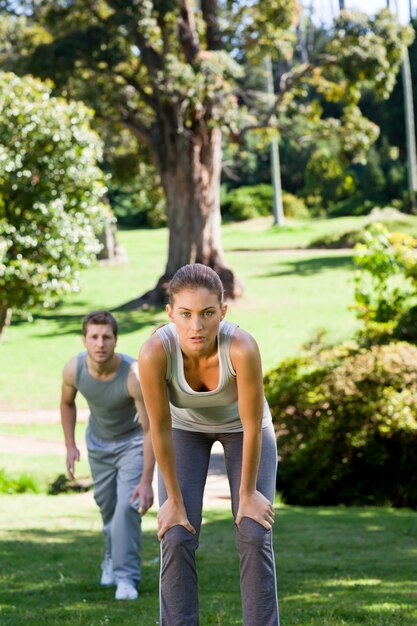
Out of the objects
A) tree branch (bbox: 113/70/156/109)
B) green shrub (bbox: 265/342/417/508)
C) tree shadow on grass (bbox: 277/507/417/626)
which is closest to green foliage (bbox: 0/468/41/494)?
green shrub (bbox: 265/342/417/508)

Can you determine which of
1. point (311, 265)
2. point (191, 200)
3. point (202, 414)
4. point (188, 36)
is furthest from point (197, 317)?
point (311, 265)

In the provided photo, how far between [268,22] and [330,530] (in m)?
20.8

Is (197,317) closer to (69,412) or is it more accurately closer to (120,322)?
(69,412)

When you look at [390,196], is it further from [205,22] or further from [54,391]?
[54,391]

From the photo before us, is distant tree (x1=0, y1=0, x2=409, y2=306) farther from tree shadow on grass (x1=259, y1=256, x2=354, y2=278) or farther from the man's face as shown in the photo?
the man's face

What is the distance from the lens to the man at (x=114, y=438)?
21.1 ft

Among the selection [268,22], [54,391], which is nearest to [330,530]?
[54,391]

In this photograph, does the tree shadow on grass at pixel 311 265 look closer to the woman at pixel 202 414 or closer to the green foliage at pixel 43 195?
the green foliage at pixel 43 195

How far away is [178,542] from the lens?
4066 millimetres

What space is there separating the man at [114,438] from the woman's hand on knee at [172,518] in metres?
2.17

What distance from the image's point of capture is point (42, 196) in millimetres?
19734

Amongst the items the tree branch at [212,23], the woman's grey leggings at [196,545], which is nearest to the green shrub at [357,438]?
the woman's grey leggings at [196,545]

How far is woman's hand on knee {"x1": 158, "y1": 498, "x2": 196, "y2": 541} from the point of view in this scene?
13.4 feet

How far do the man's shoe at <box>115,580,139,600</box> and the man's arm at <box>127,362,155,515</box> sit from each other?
59 centimetres
